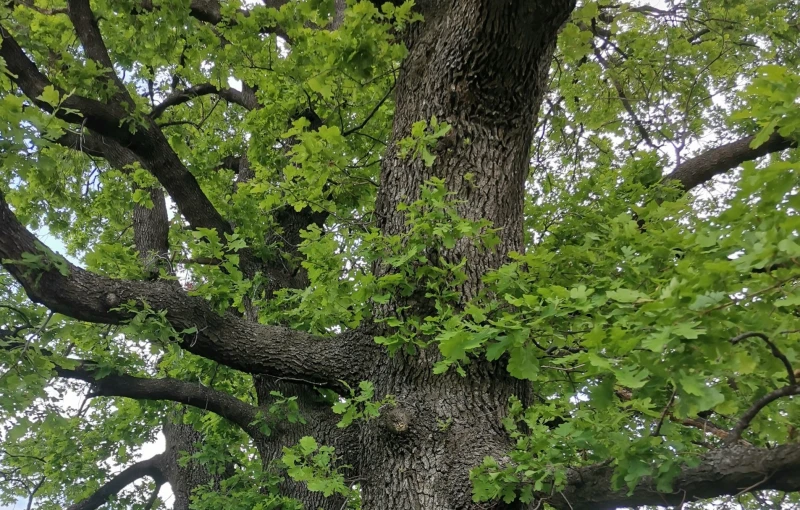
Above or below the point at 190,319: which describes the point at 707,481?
below

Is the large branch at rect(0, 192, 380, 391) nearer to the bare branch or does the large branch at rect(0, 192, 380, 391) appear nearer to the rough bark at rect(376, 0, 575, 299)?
the rough bark at rect(376, 0, 575, 299)

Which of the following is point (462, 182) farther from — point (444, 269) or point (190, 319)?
point (190, 319)

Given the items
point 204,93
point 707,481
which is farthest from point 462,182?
point 204,93

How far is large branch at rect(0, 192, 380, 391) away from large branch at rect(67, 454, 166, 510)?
16.4 ft

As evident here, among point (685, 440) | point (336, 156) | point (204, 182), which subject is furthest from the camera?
point (204, 182)

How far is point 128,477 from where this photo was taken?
725 centimetres

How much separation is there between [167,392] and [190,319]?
4.64 feet

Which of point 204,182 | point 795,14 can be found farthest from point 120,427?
point 795,14

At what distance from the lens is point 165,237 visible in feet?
20.4

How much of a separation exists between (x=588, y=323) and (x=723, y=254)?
1.57 ft

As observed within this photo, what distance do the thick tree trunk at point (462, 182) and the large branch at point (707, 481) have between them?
14.7 inches

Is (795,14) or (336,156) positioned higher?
(795,14)

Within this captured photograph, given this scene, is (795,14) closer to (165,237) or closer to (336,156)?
(336,156)

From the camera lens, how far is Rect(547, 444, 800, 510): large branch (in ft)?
5.77
